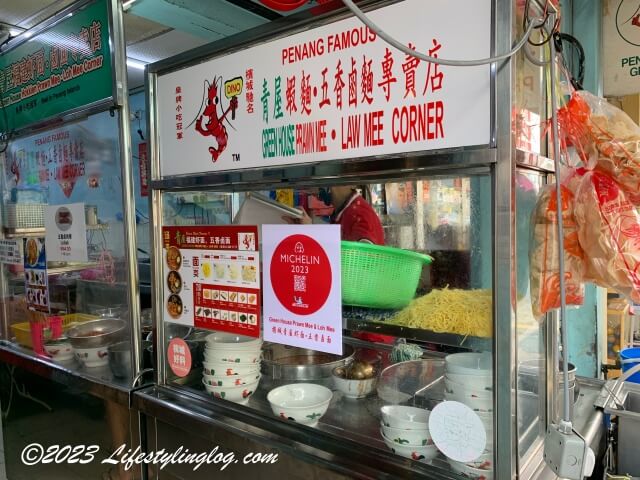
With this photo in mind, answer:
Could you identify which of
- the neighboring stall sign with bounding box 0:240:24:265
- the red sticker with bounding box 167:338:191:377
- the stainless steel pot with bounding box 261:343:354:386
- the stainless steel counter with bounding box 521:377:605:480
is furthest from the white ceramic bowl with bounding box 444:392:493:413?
the neighboring stall sign with bounding box 0:240:24:265

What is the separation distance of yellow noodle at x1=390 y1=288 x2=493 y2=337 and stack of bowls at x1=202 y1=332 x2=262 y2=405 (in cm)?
64

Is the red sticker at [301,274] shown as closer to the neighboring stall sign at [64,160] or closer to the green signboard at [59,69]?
the neighboring stall sign at [64,160]

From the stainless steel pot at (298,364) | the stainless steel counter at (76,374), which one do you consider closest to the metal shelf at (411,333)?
the stainless steel pot at (298,364)

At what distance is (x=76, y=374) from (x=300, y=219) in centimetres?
140

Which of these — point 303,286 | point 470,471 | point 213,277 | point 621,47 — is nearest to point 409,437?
point 470,471

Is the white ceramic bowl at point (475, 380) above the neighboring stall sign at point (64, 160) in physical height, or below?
below

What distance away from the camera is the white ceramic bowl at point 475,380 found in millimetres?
1216

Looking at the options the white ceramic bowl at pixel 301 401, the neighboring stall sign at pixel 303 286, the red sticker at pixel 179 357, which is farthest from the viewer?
the red sticker at pixel 179 357

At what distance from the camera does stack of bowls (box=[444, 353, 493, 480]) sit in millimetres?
1171

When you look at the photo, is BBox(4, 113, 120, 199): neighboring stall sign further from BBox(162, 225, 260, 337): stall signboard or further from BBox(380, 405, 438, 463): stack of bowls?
BBox(380, 405, 438, 463): stack of bowls

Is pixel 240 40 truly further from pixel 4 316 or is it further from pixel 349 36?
pixel 4 316

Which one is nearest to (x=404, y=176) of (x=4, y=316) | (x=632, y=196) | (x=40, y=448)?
(x=632, y=196)

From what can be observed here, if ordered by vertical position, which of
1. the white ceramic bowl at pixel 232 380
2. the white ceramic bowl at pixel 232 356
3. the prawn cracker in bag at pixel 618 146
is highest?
the prawn cracker in bag at pixel 618 146

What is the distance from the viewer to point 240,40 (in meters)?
1.57
